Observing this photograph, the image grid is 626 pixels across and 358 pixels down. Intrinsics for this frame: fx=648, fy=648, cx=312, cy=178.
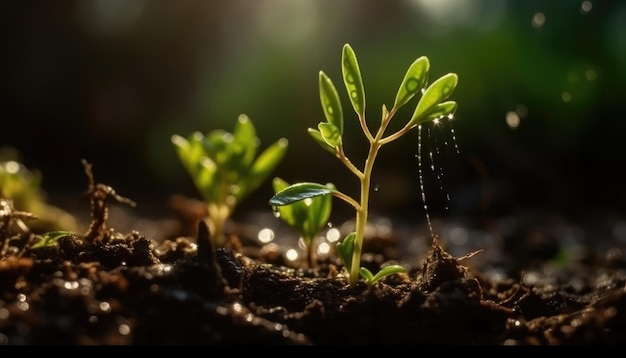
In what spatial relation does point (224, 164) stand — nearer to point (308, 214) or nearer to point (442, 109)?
point (308, 214)

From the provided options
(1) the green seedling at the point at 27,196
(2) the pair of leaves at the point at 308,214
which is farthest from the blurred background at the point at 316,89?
(1) the green seedling at the point at 27,196

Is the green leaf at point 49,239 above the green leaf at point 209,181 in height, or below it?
below

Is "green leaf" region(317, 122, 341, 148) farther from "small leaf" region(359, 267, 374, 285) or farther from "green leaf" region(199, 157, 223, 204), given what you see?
"green leaf" region(199, 157, 223, 204)

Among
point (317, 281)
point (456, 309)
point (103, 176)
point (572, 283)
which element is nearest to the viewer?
point (456, 309)

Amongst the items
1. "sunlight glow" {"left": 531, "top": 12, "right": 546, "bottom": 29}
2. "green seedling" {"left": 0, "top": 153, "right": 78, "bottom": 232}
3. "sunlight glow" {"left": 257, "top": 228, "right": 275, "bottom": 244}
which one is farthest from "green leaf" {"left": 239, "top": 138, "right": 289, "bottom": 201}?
"sunlight glow" {"left": 531, "top": 12, "right": 546, "bottom": 29}

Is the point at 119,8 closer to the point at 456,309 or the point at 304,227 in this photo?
the point at 304,227

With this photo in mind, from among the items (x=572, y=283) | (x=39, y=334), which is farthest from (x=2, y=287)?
(x=572, y=283)

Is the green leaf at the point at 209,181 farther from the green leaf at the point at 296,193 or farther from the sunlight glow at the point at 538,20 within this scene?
the sunlight glow at the point at 538,20

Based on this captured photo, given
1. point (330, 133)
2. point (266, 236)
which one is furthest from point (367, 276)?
point (266, 236)
